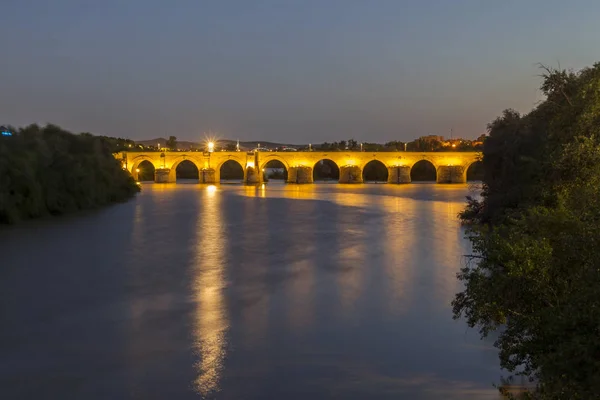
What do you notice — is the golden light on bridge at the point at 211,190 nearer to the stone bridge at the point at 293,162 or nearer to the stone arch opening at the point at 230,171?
the stone bridge at the point at 293,162

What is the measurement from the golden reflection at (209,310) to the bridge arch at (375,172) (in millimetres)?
49625

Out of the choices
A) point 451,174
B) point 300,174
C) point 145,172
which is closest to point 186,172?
point 145,172

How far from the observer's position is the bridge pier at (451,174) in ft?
185

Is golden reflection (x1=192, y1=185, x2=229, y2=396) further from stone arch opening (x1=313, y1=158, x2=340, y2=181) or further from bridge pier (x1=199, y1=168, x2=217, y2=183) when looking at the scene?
stone arch opening (x1=313, y1=158, x2=340, y2=181)

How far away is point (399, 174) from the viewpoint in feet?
192

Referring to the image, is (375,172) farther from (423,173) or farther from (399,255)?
(399,255)

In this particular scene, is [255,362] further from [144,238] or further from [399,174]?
[399,174]

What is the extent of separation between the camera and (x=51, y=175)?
22.4 m

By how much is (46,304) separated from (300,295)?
422cm

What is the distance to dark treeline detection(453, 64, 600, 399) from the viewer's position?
3.18m

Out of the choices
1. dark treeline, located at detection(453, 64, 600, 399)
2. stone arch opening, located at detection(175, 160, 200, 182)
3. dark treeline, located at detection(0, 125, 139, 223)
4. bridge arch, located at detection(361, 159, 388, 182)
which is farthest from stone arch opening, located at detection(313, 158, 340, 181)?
dark treeline, located at detection(453, 64, 600, 399)

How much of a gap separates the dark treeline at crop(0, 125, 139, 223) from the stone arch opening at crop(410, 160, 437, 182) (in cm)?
4037

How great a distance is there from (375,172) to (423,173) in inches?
221

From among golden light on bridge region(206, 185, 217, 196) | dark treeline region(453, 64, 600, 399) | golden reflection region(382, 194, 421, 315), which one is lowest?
golden reflection region(382, 194, 421, 315)
